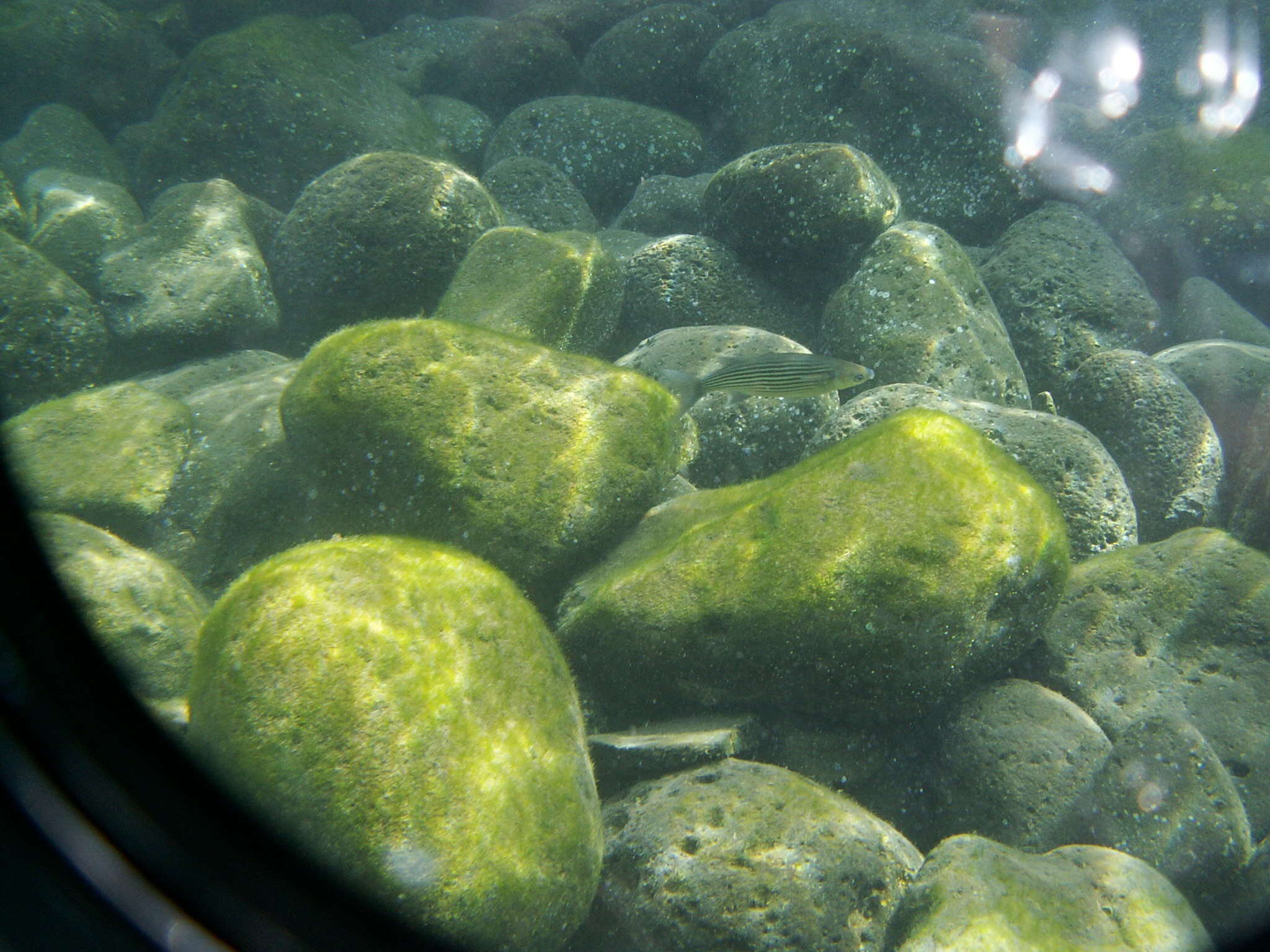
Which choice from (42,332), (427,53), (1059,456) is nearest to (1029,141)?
(1059,456)

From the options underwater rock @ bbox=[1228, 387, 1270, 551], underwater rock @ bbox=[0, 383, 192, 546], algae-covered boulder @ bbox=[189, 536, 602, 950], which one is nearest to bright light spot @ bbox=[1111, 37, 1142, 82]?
underwater rock @ bbox=[1228, 387, 1270, 551]

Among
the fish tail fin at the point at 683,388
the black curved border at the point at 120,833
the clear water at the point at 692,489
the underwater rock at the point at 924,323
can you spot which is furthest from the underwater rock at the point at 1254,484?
the black curved border at the point at 120,833

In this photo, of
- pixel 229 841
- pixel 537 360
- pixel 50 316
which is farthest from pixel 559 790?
pixel 50 316

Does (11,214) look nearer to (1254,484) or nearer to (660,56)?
(660,56)

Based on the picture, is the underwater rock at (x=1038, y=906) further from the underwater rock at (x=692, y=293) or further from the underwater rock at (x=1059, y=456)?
the underwater rock at (x=692, y=293)

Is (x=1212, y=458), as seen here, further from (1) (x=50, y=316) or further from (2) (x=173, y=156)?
(2) (x=173, y=156)

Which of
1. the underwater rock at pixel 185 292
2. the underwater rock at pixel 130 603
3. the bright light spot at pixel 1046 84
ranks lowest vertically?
the underwater rock at pixel 130 603

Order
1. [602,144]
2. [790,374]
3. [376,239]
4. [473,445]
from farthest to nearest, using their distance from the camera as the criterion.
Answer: [602,144] → [376,239] → [790,374] → [473,445]
